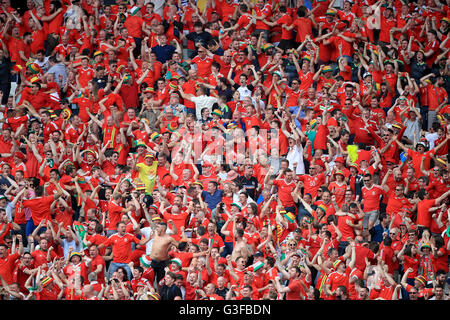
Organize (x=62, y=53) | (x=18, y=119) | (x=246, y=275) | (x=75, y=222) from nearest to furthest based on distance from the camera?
1. (x=246, y=275)
2. (x=75, y=222)
3. (x=18, y=119)
4. (x=62, y=53)

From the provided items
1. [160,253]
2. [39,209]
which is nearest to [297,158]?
[160,253]

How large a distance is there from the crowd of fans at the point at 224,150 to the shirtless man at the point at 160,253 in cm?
2

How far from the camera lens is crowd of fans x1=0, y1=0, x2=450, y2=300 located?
1873 cm

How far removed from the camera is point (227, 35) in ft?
77.6

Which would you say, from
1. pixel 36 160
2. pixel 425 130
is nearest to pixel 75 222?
pixel 36 160

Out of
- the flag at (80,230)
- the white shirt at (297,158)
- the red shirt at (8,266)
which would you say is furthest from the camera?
the white shirt at (297,158)

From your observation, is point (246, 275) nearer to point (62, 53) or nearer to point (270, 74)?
point (270, 74)

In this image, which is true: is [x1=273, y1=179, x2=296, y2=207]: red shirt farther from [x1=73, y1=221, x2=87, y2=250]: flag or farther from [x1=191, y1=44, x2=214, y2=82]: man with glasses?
[x1=191, y1=44, x2=214, y2=82]: man with glasses

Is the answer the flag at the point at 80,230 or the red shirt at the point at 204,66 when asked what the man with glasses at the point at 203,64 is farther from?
the flag at the point at 80,230

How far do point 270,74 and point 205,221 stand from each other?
4.64m

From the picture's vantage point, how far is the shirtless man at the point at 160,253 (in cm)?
1905

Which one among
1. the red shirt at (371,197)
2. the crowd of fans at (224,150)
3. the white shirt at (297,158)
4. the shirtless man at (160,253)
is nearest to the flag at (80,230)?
the crowd of fans at (224,150)

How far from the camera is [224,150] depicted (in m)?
21.1
